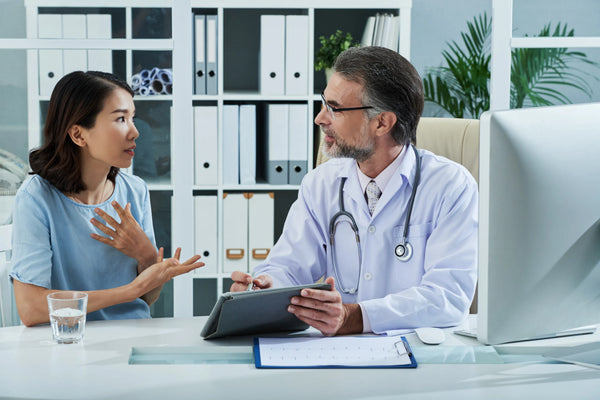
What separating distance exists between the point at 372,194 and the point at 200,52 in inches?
61.4

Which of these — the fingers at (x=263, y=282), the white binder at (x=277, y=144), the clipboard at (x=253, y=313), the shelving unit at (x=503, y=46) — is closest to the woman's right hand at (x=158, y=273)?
the fingers at (x=263, y=282)

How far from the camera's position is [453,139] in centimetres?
207

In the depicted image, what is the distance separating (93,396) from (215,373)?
0.69 feet

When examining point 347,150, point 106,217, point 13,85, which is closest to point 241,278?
point 106,217

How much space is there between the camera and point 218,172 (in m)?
3.14

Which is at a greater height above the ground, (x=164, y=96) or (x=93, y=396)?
(x=164, y=96)

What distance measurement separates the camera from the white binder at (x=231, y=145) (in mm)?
3117

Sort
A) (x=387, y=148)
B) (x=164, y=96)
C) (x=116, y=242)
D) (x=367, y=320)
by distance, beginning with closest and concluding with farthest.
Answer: (x=367, y=320), (x=116, y=242), (x=387, y=148), (x=164, y=96)

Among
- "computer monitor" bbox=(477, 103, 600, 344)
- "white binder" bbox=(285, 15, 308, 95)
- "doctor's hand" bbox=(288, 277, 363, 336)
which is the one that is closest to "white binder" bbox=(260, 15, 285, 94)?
"white binder" bbox=(285, 15, 308, 95)

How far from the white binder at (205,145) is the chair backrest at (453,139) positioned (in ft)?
3.69

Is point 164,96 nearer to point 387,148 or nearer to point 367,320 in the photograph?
point 387,148

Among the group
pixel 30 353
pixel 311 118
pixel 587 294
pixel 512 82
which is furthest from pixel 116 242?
pixel 512 82

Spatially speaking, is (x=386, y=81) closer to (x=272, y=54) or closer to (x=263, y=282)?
(x=263, y=282)

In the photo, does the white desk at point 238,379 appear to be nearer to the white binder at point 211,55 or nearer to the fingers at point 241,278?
the fingers at point 241,278
